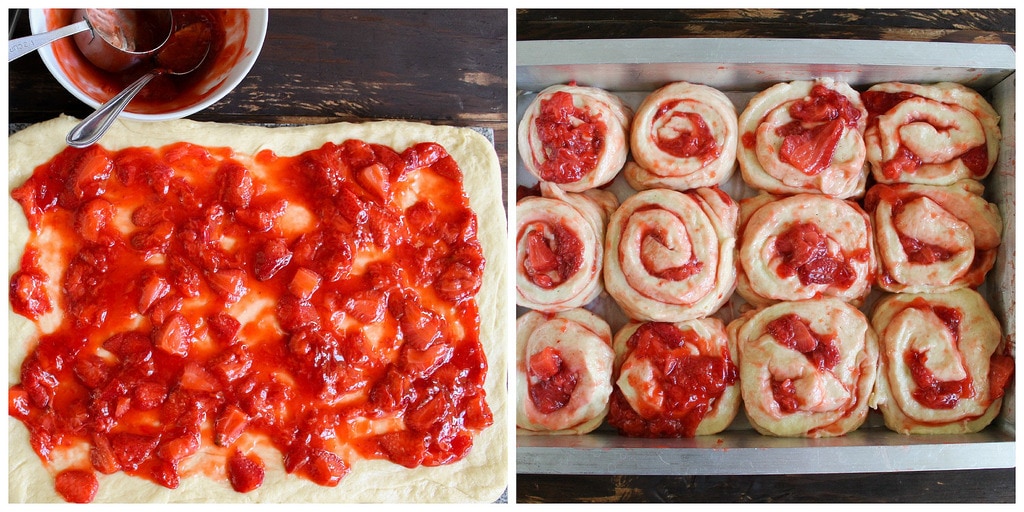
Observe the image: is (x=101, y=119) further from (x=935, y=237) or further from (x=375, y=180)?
(x=935, y=237)

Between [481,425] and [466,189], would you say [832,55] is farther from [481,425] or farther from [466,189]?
[481,425]

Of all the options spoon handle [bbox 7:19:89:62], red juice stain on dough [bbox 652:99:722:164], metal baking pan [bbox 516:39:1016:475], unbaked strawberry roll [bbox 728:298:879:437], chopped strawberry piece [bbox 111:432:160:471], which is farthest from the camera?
red juice stain on dough [bbox 652:99:722:164]

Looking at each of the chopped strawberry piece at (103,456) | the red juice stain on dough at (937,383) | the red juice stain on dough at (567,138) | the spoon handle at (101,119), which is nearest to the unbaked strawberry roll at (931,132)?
the red juice stain on dough at (937,383)

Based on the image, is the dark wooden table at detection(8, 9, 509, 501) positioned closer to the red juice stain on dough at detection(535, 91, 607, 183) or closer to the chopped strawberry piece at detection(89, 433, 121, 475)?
the red juice stain on dough at detection(535, 91, 607, 183)

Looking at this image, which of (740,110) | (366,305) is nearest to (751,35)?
(740,110)

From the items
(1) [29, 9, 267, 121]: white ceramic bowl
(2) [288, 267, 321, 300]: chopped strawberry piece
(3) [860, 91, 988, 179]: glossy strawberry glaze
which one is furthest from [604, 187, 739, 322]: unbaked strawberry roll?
(1) [29, 9, 267, 121]: white ceramic bowl
